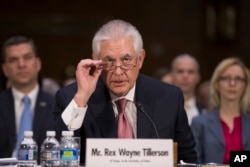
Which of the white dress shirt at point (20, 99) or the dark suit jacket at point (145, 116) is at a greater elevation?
the white dress shirt at point (20, 99)

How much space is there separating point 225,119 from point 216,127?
0.17 meters

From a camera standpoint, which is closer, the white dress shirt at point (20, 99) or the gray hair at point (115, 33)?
the gray hair at point (115, 33)

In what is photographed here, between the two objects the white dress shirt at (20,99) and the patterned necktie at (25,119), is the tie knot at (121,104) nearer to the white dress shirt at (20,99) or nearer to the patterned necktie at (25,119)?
the patterned necktie at (25,119)

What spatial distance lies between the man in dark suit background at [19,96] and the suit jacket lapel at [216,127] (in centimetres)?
→ 141

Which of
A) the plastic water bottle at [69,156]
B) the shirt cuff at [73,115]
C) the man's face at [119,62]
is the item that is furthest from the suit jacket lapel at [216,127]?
the plastic water bottle at [69,156]

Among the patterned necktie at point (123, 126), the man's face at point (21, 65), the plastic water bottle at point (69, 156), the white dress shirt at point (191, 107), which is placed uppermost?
the man's face at point (21, 65)

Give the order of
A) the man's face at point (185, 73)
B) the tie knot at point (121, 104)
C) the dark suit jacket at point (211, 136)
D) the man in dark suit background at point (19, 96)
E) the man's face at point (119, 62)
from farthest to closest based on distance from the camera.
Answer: the man's face at point (185, 73) → the man in dark suit background at point (19, 96) → the dark suit jacket at point (211, 136) → the tie knot at point (121, 104) → the man's face at point (119, 62)

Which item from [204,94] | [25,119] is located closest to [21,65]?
[25,119]

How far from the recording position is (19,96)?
20.9ft

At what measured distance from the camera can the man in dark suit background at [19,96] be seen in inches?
237

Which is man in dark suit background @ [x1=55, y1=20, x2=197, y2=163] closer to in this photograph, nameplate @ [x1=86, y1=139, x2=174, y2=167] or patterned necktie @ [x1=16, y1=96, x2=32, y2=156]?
nameplate @ [x1=86, y1=139, x2=174, y2=167]

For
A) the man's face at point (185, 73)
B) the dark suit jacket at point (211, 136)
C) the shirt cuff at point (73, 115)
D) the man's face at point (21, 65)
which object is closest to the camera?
the shirt cuff at point (73, 115)

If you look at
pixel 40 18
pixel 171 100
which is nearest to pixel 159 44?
pixel 40 18

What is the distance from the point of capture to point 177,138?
14.4 ft
